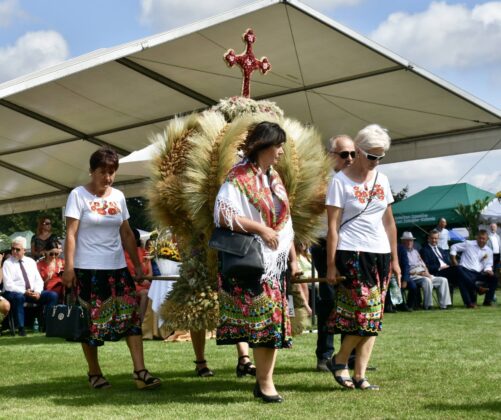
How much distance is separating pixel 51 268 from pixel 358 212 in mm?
8864

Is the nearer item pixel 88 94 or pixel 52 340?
pixel 52 340

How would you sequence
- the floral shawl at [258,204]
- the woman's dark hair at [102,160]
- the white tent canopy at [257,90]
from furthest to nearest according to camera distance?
1. the white tent canopy at [257,90]
2. the woman's dark hair at [102,160]
3. the floral shawl at [258,204]

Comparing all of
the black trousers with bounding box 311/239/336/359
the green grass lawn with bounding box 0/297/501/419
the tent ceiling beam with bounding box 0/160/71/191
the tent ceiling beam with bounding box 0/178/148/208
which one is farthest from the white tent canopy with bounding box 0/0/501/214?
the black trousers with bounding box 311/239/336/359

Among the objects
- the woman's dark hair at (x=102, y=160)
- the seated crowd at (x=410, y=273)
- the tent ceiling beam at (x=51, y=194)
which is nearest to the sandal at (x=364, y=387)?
the woman's dark hair at (x=102, y=160)

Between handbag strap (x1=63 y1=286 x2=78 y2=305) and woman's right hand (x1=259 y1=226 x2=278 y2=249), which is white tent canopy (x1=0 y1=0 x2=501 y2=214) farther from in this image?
woman's right hand (x1=259 y1=226 x2=278 y2=249)

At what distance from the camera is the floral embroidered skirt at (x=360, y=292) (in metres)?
5.25

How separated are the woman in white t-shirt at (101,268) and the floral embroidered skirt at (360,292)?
4.79 feet

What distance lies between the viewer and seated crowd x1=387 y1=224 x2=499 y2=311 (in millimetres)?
15695

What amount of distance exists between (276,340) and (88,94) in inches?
358

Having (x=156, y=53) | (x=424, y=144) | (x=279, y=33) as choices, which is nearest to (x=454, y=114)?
(x=424, y=144)

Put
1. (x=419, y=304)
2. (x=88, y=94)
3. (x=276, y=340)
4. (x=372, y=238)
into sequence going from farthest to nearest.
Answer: (x=419, y=304) < (x=88, y=94) < (x=372, y=238) < (x=276, y=340)

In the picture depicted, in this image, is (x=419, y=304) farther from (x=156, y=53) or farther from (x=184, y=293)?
(x=184, y=293)

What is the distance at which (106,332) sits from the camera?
5.68 metres

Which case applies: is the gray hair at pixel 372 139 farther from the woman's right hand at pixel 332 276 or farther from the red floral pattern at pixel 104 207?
the red floral pattern at pixel 104 207
